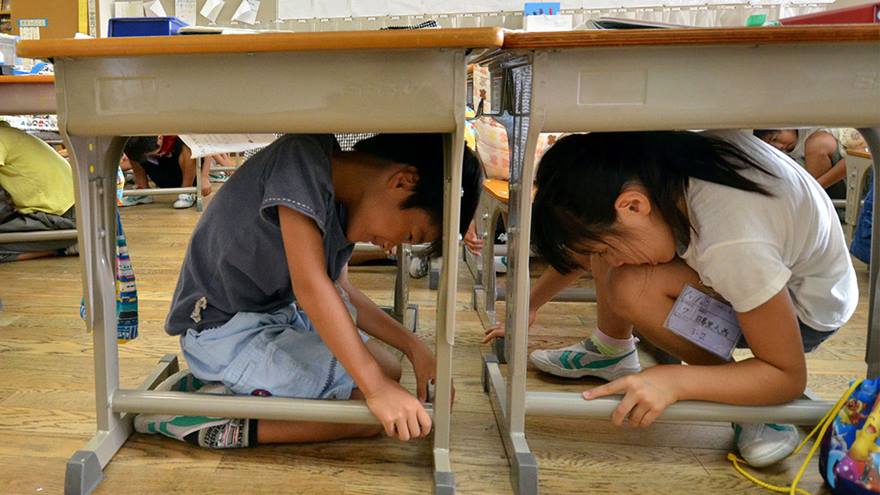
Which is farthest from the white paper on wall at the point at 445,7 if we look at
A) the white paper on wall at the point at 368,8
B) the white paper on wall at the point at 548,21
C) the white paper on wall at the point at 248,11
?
the white paper on wall at the point at 248,11

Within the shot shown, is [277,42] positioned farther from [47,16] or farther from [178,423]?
[47,16]

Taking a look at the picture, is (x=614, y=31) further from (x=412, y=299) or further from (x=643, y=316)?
(x=412, y=299)

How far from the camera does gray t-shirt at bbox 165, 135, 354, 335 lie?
3.16ft

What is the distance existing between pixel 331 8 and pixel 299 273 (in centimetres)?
366

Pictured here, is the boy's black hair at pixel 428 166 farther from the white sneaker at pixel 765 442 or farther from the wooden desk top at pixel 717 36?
the white sneaker at pixel 765 442

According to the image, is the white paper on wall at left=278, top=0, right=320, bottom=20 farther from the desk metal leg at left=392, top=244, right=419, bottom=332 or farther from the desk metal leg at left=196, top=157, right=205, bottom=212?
the desk metal leg at left=392, top=244, right=419, bottom=332

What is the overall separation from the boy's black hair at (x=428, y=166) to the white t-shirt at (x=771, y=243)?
32cm

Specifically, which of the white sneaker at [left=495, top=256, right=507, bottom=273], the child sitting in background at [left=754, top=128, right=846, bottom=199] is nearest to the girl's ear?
the white sneaker at [left=495, top=256, right=507, bottom=273]

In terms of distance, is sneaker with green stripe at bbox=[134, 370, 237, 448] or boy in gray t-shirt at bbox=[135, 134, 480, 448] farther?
sneaker with green stripe at bbox=[134, 370, 237, 448]

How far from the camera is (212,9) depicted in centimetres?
454

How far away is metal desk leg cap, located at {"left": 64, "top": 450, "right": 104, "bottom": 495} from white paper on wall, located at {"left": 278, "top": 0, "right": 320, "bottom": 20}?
381 centimetres

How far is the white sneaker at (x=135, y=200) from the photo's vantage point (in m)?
3.71

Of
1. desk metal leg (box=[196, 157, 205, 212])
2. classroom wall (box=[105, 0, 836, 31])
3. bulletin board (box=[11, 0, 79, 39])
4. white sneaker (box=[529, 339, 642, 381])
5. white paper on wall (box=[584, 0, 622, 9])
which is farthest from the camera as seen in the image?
bulletin board (box=[11, 0, 79, 39])

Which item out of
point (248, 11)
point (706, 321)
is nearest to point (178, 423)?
point (706, 321)
